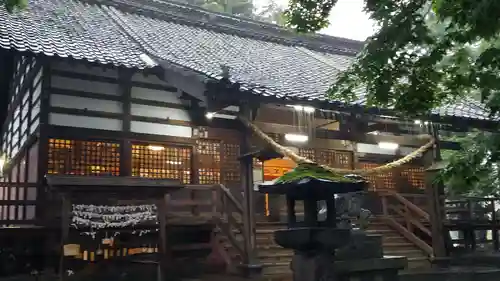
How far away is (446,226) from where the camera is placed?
1505cm

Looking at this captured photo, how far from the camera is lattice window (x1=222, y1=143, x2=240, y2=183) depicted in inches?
617

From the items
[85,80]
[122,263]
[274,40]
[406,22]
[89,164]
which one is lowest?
[122,263]

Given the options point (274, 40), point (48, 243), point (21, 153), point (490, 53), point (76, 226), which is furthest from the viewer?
point (274, 40)

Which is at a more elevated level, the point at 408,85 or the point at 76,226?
the point at 408,85

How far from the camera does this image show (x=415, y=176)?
66.1 feet

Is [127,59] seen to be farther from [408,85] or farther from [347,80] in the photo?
[408,85]

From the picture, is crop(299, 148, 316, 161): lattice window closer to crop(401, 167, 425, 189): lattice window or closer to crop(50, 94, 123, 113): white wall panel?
crop(401, 167, 425, 189): lattice window

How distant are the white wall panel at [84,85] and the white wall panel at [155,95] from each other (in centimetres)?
61

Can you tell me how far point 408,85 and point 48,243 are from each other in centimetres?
886

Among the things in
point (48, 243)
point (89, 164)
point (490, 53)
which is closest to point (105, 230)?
point (48, 243)

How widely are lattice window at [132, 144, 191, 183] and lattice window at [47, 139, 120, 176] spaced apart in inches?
24.3

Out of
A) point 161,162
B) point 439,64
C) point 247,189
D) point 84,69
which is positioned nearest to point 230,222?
point 247,189

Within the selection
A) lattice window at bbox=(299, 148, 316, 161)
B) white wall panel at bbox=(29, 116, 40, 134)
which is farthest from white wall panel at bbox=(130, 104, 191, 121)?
lattice window at bbox=(299, 148, 316, 161)

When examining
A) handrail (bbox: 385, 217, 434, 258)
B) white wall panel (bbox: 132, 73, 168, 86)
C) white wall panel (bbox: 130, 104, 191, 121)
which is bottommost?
handrail (bbox: 385, 217, 434, 258)
